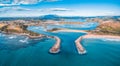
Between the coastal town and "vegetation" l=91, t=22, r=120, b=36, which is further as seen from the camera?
"vegetation" l=91, t=22, r=120, b=36

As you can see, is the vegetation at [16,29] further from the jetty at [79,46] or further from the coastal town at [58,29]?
the jetty at [79,46]

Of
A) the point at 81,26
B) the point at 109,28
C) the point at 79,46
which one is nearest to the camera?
the point at 79,46

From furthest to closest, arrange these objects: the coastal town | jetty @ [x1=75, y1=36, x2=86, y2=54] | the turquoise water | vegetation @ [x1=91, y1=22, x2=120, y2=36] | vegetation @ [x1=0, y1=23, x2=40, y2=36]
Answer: the turquoise water
vegetation @ [x1=0, y1=23, x2=40, y2=36]
vegetation @ [x1=91, y1=22, x2=120, y2=36]
the coastal town
jetty @ [x1=75, y1=36, x2=86, y2=54]

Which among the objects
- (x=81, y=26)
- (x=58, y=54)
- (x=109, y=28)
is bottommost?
(x=58, y=54)

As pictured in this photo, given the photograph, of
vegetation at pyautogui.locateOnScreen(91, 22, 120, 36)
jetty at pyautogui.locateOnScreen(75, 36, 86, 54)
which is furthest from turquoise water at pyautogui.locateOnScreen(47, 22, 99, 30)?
jetty at pyautogui.locateOnScreen(75, 36, 86, 54)

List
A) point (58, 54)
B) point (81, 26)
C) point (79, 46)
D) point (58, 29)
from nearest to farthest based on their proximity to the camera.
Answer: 1. point (58, 54)
2. point (79, 46)
3. point (58, 29)
4. point (81, 26)

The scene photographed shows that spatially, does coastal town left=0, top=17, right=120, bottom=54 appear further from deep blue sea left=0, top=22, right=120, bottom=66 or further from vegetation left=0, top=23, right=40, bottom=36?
deep blue sea left=0, top=22, right=120, bottom=66

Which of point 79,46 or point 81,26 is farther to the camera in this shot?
point 81,26

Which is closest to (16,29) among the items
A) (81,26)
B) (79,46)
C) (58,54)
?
(81,26)

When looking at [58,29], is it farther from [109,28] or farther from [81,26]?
[109,28]

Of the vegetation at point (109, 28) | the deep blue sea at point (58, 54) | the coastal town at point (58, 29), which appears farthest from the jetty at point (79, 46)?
the vegetation at point (109, 28)
